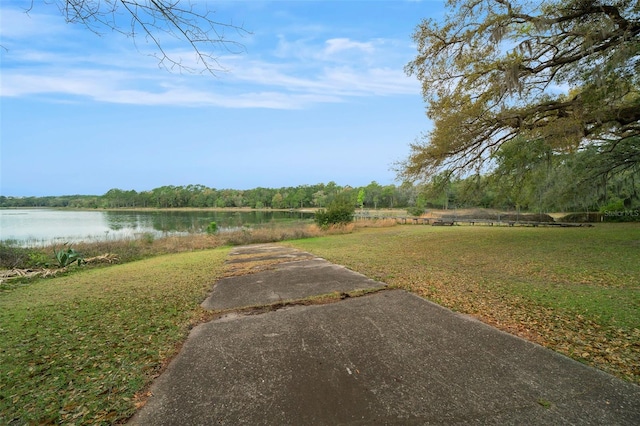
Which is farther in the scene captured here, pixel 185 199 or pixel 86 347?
pixel 185 199

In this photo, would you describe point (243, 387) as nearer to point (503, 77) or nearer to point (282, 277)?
point (282, 277)

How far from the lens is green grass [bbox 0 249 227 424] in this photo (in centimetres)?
261

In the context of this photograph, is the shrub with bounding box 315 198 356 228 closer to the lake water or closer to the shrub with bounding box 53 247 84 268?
the lake water

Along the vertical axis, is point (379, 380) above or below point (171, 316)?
above

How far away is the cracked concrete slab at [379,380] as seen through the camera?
2.44 meters

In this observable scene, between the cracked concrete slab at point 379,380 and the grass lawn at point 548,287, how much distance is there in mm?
537

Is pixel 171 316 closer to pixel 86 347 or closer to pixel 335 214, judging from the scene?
pixel 86 347

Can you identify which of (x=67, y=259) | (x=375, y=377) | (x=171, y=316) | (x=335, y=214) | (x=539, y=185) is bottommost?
(x=67, y=259)

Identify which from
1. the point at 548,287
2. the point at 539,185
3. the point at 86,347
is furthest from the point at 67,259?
the point at 539,185

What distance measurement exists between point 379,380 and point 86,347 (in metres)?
3.39

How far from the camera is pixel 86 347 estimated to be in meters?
3.76

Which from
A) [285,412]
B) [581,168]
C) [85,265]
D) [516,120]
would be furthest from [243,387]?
[581,168]

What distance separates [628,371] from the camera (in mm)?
2994

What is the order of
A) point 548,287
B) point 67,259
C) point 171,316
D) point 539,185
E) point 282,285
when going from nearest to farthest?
point 171,316 → point 548,287 → point 282,285 → point 67,259 → point 539,185
